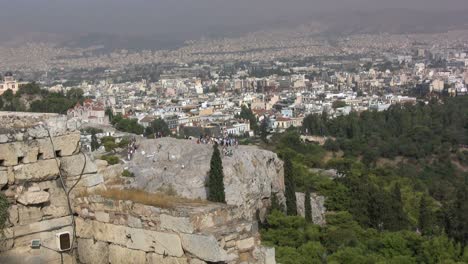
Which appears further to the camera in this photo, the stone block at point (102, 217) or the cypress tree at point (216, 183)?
the cypress tree at point (216, 183)

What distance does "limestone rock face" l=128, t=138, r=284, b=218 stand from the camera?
2852cm

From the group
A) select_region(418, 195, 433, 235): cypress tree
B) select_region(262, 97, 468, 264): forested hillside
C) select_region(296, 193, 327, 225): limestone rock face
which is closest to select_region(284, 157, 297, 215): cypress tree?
select_region(262, 97, 468, 264): forested hillside

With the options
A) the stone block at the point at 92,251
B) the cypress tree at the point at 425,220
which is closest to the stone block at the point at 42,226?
the stone block at the point at 92,251

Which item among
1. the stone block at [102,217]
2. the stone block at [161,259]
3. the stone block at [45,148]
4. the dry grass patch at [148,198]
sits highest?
the stone block at [45,148]

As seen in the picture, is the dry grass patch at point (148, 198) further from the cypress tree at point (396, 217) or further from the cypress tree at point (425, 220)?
the cypress tree at point (425, 220)

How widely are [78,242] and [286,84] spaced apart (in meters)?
148

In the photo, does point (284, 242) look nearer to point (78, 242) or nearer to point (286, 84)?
point (78, 242)

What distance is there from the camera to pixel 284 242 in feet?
69.4

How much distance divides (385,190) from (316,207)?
3.26 metres

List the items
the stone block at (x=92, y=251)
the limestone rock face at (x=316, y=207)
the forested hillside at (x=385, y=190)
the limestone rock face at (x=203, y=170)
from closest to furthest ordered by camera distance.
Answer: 1. the stone block at (x=92, y=251)
2. the forested hillside at (x=385, y=190)
3. the limestone rock face at (x=203, y=170)
4. the limestone rock face at (x=316, y=207)

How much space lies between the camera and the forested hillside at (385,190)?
19.1 metres

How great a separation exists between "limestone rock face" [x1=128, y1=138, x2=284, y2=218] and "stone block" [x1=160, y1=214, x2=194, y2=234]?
20.1 metres

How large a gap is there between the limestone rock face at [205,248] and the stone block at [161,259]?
0.14 m

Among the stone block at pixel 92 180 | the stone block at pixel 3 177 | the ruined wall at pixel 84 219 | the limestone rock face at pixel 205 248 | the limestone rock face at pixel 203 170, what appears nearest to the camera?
the limestone rock face at pixel 205 248
